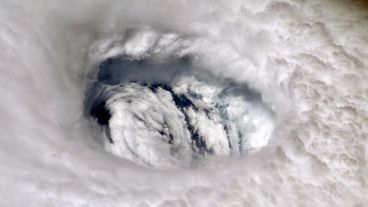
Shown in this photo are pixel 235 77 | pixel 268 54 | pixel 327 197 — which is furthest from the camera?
pixel 235 77

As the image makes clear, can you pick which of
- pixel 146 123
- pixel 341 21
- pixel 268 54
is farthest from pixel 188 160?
pixel 341 21

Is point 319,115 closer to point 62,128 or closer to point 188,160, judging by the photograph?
point 188,160

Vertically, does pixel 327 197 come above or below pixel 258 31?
below

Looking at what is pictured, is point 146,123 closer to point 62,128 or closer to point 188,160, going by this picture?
point 188,160

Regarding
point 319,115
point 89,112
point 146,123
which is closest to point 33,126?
point 89,112

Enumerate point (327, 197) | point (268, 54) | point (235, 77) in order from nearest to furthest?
point (327, 197) → point (268, 54) → point (235, 77)

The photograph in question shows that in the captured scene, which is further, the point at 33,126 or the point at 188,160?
the point at 188,160

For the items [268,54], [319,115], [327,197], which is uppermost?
[268,54]

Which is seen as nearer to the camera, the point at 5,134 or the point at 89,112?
the point at 5,134

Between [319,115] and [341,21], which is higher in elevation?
[341,21]
